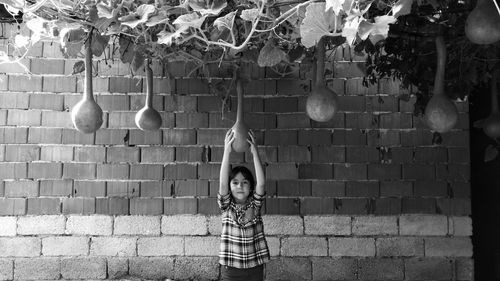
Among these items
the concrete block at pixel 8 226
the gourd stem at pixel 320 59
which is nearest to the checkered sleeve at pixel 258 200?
the gourd stem at pixel 320 59

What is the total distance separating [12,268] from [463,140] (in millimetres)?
3583

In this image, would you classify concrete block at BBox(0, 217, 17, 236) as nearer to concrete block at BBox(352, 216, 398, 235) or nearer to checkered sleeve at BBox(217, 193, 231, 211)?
checkered sleeve at BBox(217, 193, 231, 211)

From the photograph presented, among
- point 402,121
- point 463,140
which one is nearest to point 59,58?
point 402,121

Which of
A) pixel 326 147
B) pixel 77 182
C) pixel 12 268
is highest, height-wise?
pixel 326 147

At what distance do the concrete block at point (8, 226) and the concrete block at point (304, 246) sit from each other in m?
2.04

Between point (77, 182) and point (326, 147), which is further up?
point (326, 147)

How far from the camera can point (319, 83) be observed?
2877mm

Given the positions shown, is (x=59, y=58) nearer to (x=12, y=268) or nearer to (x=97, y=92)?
(x=97, y=92)

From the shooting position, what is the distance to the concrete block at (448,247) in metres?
4.50

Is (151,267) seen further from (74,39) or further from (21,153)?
(74,39)

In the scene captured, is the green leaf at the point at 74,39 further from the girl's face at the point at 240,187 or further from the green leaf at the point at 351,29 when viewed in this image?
the girl's face at the point at 240,187

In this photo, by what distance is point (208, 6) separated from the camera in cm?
209

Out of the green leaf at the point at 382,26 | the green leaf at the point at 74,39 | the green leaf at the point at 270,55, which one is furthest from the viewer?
the green leaf at the point at 74,39

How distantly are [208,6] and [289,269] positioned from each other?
2842mm
